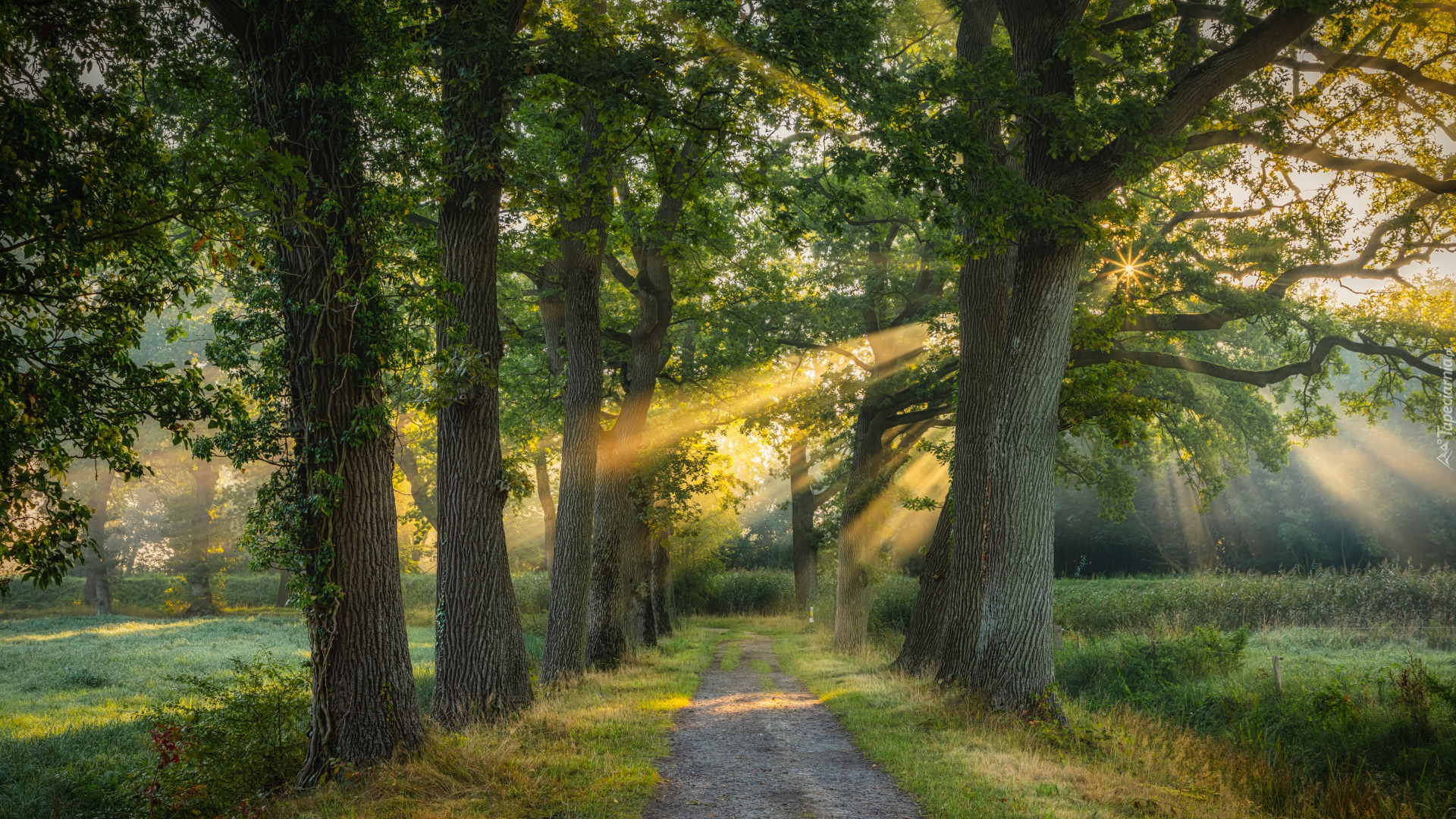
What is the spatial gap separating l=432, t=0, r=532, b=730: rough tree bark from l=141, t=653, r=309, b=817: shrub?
64.5 inches

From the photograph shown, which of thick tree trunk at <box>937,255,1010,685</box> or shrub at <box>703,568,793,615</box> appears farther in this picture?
shrub at <box>703,568,793,615</box>

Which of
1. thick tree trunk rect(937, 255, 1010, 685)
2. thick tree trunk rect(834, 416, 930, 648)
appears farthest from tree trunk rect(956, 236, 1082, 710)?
thick tree trunk rect(834, 416, 930, 648)

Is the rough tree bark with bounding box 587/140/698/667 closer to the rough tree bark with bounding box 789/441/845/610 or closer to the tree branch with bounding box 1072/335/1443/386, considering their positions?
the tree branch with bounding box 1072/335/1443/386

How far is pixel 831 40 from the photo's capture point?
25.3 feet

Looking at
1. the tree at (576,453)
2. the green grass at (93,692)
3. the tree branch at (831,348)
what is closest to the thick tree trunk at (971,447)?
the tree at (576,453)

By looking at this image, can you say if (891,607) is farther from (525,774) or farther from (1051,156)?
(525,774)

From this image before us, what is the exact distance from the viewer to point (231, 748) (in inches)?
244

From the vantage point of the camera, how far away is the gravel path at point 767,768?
5664 mm

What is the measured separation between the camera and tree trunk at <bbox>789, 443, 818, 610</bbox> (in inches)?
1016

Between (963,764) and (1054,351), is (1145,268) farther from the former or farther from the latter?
(963,764)

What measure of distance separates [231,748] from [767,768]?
4.54 meters

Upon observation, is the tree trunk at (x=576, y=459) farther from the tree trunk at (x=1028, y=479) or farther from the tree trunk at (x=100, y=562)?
the tree trunk at (x=100, y=562)

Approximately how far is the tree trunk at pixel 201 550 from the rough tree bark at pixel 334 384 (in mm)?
30944

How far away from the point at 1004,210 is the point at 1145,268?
285 inches
